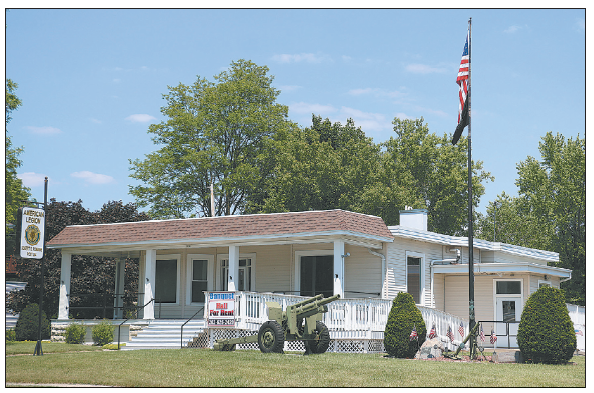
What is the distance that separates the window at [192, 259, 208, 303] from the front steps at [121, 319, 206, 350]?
157 inches

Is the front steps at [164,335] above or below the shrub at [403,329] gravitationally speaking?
below

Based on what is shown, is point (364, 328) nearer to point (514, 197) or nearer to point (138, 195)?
point (138, 195)

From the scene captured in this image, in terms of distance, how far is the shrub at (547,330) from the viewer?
17.0 meters

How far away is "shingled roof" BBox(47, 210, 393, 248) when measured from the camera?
21.4 m

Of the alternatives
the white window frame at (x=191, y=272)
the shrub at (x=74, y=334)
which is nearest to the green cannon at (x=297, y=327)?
the white window frame at (x=191, y=272)

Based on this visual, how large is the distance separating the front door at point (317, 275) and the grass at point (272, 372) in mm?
6394

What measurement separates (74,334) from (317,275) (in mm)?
8826

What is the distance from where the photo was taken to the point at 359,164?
146 ft

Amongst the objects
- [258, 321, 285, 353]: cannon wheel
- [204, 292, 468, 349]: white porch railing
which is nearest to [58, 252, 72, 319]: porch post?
[204, 292, 468, 349]: white porch railing

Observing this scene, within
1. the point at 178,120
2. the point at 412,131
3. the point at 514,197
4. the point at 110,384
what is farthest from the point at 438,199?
the point at 110,384

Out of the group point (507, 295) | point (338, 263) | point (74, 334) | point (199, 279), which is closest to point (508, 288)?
point (507, 295)

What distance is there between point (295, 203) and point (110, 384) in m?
31.8

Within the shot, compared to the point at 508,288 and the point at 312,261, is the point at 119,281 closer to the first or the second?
the point at 312,261

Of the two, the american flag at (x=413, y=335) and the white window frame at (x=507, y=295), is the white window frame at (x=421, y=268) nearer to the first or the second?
the white window frame at (x=507, y=295)
